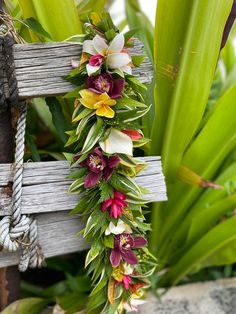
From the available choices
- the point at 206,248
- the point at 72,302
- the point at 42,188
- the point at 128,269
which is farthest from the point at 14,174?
the point at 206,248

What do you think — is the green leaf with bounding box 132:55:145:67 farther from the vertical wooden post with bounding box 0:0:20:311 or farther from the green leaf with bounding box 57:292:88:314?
the green leaf with bounding box 57:292:88:314

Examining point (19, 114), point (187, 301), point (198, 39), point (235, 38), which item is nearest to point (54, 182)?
point (19, 114)

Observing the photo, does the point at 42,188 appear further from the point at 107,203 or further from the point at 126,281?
the point at 126,281

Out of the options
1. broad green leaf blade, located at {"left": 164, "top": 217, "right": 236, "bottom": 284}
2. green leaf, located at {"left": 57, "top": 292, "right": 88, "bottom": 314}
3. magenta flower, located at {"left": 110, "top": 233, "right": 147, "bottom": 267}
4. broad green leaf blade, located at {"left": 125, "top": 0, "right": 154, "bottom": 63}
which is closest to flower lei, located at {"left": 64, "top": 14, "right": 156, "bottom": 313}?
magenta flower, located at {"left": 110, "top": 233, "right": 147, "bottom": 267}

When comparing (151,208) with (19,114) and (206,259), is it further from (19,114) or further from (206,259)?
(19,114)

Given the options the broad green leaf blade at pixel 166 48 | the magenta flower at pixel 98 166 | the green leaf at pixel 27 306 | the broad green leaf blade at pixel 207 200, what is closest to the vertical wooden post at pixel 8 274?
the green leaf at pixel 27 306

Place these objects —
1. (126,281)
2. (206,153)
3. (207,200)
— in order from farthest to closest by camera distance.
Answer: (207,200) → (206,153) → (126,281)
